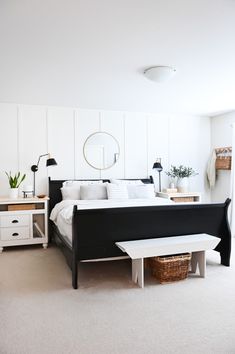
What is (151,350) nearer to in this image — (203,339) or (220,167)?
(203,339)

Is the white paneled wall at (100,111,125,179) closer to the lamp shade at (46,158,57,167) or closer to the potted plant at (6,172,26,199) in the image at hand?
the lamp shade at (46,158,57,167)

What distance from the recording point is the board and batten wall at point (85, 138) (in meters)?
4.90

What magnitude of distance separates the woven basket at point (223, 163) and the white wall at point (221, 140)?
122 mm

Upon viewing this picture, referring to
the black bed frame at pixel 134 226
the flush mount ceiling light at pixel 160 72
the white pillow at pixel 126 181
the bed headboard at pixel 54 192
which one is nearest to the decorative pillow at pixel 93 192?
the white pillow at pixel 126 181

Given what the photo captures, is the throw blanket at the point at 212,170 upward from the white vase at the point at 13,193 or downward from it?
upward

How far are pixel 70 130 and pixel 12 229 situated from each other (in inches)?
80.1

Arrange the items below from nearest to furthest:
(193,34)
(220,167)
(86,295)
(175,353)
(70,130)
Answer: (175,353) → (193,34) → (86,295) → (70,130) → (220,167)

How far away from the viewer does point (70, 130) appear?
521 centimetres

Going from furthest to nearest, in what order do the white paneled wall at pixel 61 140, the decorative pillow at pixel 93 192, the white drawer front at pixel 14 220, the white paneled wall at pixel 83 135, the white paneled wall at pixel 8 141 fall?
the white paneled wall at pixel 83 135 → the white paneled wall at pixel 61 140 → the white paneled wall at pixel 8 141 → the decorative pillow at pixel 93 192 → the white drawer front at pixel 14 220

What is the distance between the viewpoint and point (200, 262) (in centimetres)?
325

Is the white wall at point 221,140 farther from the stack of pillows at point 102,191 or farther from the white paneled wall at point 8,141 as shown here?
the white paneled wall at point 8,141

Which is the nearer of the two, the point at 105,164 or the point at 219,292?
the point at 219,292

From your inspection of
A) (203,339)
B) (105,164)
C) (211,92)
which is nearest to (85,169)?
(105,164)

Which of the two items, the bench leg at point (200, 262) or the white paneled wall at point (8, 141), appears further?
the white paneled wall at point (8, 141)
